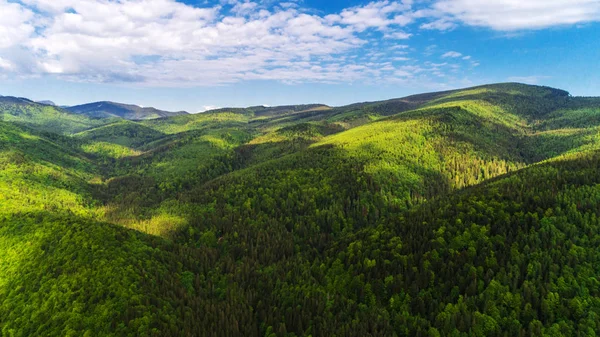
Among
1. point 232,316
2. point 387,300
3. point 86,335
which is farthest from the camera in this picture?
point 387,300

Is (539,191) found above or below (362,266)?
above

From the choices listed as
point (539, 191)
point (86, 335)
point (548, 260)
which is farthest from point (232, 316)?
point (539, 191)

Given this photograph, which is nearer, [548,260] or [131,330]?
[131,330]

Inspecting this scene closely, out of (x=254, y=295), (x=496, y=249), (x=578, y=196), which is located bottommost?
(x=254, y=295)

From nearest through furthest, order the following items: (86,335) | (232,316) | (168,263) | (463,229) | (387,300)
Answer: (86,335), (232,316), (387,300), (463,229), (168,263)

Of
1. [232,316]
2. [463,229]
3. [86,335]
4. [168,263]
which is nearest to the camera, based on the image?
[86,335]

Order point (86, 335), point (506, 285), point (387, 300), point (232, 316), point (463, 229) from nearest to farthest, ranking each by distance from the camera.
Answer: point (86, 335) → point (506, 285) → point (232, 316) → point (387, 300) → point (463, 229)

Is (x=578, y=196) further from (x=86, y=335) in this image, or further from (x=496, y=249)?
(x=86, y=335)

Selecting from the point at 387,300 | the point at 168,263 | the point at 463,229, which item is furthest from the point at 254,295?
the point at 463,229

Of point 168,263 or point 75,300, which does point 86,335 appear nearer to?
point 75,300
